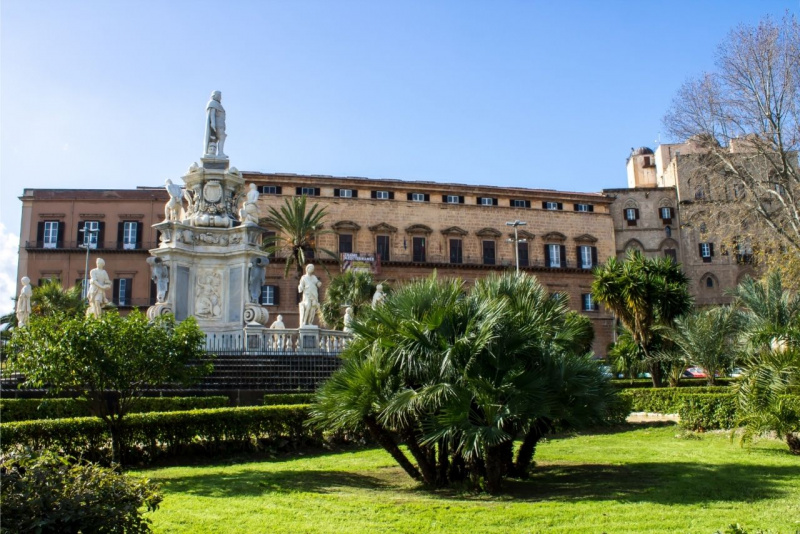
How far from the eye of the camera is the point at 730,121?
88.1 feet

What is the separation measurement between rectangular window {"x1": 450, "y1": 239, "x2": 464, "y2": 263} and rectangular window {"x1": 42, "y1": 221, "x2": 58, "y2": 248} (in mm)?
31900

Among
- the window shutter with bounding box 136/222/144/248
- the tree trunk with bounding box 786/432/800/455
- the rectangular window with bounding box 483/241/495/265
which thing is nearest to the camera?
the tree trunk with bounding box 786/432/800/455

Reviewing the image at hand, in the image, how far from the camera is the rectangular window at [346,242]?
6041 centimetres

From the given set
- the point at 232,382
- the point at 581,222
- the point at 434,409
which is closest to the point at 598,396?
the point at 434,409

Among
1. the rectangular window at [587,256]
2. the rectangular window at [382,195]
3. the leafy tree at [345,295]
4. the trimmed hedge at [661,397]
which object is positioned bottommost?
the trimmed hedge at [661,397]

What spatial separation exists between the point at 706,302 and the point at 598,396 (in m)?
57.7

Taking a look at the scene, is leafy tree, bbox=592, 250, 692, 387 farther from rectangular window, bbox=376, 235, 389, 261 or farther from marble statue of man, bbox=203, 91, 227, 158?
rectangular window, bbox=376, 235, 389, 261

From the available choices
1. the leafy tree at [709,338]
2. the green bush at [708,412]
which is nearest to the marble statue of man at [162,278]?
the green bush at [708,412]

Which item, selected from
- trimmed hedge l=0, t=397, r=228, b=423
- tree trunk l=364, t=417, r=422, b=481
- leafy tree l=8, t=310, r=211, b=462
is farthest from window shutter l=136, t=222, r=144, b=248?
tree trunk l=364, t=417, r=422, b=481

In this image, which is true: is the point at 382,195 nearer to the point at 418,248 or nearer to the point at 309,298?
the point at 418,248

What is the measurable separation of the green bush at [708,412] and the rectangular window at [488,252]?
150 ft

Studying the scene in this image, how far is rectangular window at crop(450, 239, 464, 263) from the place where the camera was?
207ft

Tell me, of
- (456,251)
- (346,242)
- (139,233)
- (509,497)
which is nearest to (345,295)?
(346,242)

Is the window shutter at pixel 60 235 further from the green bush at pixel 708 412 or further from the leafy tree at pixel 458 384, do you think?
the leafy tree at pixel 458 384
